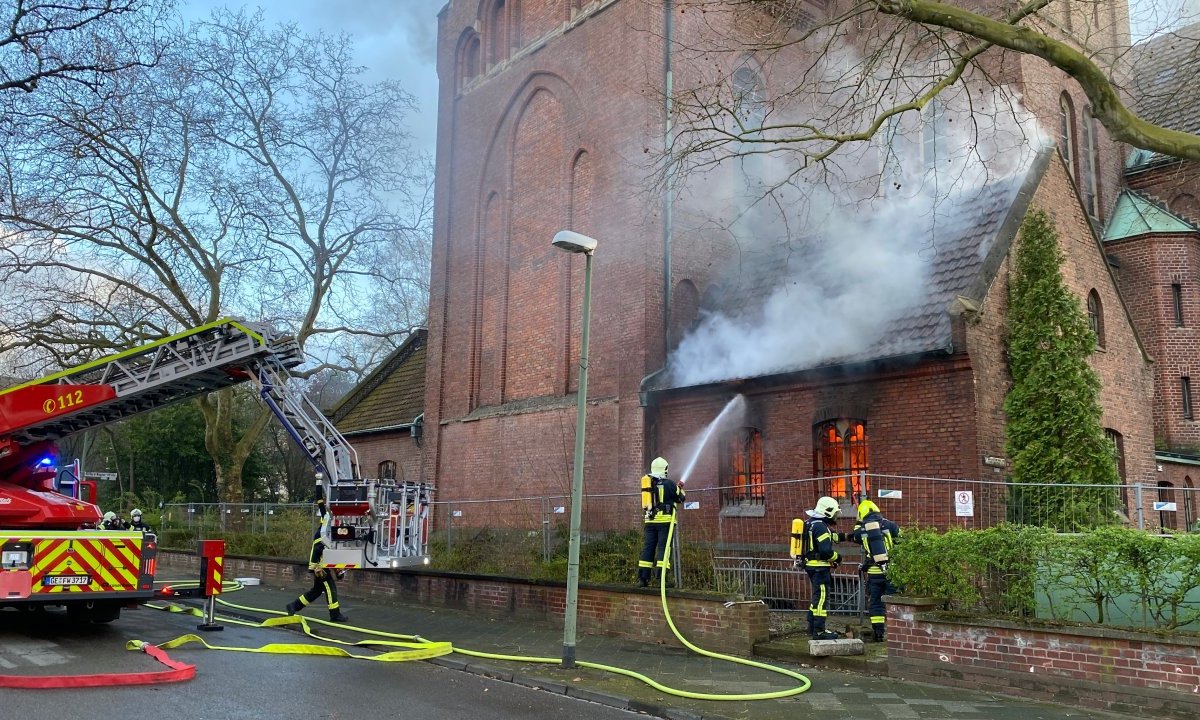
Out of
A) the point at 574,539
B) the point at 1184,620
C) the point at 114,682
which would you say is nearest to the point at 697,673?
the point at 574,539

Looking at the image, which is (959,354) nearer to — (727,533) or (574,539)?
(727,533)

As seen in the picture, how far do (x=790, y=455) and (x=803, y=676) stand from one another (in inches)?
275

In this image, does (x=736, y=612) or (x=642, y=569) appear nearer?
(x=736, y=612)

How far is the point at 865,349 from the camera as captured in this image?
15148mm

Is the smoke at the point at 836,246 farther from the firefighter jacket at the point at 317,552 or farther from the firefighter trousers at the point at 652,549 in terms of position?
the firefighter jacket at the point at 317,552

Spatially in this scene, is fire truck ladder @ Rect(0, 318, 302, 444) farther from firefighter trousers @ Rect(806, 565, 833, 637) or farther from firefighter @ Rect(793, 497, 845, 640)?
firefighter trousers @ Rect(806, 565, 833, 637)

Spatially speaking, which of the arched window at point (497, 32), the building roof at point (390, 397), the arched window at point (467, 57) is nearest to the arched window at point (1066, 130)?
the arched window at point (497, 32)

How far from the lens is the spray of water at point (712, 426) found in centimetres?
1725

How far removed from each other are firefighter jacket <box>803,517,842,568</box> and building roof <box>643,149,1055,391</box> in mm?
4397

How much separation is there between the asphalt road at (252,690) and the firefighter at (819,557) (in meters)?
3.18

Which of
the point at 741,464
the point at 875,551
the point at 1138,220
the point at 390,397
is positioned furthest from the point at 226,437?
the point at 1138,220

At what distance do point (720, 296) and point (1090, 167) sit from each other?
11.5 metres

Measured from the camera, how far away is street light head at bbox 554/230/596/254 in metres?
10.1

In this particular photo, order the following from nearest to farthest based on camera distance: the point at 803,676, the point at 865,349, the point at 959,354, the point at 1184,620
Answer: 1. the point at 1184,620
2. the point at 803,676
3. the point at 959,354
4. the point at 865,349
